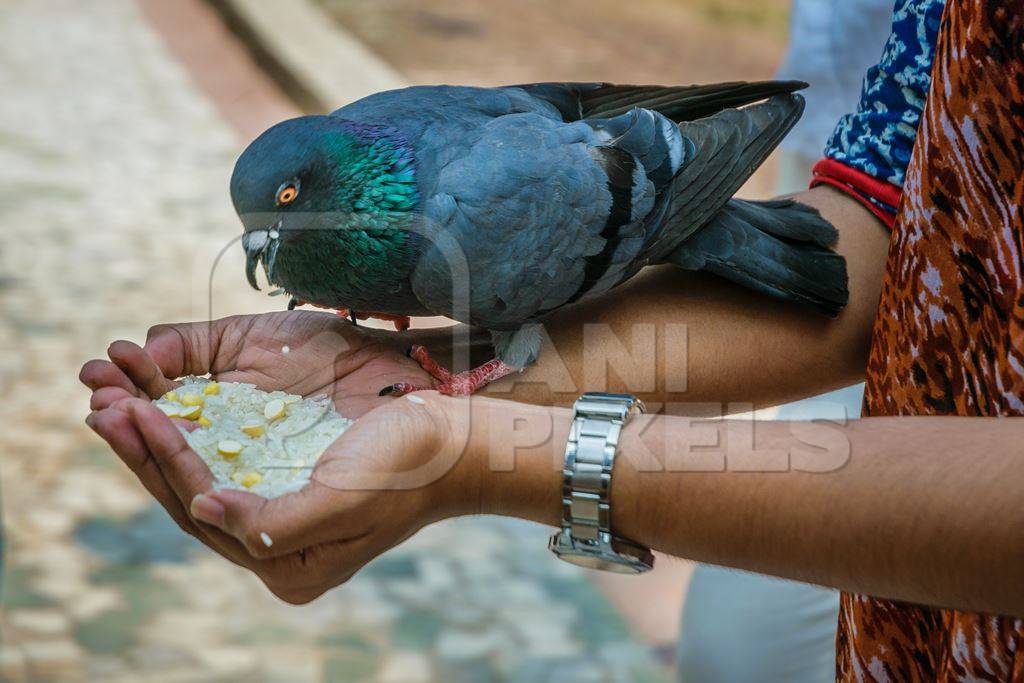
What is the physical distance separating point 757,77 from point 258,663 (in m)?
5.40

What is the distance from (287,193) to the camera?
1715mm

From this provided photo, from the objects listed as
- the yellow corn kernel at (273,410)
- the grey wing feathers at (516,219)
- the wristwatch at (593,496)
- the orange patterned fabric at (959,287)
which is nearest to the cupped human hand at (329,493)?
the wristwatch at (593,496)

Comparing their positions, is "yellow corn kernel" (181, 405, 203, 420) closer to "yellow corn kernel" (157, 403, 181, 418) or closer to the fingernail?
"yellow corn kernel" (157, 403, 181, 418)

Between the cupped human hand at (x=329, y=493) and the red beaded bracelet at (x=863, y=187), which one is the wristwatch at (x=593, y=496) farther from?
the red beaded bracelet at (x=863, y=187)

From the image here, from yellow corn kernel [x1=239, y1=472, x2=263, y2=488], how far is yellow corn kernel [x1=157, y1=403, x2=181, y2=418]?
0.59ft

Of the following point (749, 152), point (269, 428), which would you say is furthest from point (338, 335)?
point (749, 152)

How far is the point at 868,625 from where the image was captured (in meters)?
1.39

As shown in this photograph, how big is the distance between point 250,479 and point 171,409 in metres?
0.23

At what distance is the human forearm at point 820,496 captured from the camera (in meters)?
1.07

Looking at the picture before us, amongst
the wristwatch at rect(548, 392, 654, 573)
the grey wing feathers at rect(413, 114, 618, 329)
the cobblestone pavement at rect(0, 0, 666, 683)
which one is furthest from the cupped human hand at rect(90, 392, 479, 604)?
the cobblestone pavement at rect(0, 0, 666, 683)

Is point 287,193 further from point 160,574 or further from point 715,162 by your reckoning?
point 160,574

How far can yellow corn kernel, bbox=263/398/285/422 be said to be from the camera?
5.56ft

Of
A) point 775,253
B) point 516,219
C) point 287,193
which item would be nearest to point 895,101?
point 775,253

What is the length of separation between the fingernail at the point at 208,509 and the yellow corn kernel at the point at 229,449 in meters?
0.30
